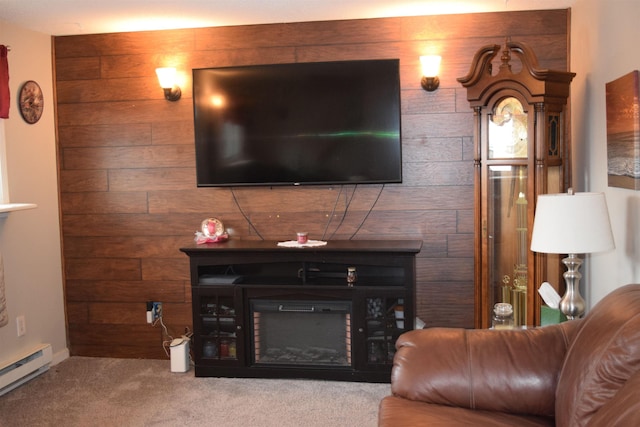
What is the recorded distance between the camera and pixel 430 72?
430 centimetres

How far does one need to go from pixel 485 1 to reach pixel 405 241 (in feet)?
4.99

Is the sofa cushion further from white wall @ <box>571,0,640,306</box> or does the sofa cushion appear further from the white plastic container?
the white plastic container

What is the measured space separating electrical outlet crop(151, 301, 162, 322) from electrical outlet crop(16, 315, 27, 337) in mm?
810

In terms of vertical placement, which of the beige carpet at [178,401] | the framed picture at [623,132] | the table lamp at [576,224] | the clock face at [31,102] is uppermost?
the clock face at [31,102]

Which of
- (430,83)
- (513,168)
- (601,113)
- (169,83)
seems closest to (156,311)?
(169,83)

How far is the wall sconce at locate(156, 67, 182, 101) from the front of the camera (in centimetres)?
455

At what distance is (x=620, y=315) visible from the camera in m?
2.26

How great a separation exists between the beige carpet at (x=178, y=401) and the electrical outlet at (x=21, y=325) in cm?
31

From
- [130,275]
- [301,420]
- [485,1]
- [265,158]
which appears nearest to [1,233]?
[130,275]

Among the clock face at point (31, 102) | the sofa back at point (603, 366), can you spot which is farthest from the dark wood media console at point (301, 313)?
the sofa back at point (603, 366)

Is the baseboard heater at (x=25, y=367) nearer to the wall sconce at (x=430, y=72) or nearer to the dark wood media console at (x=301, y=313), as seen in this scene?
the dark wood media console at (x=301, y=313)

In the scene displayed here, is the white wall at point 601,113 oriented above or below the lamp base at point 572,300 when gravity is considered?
above

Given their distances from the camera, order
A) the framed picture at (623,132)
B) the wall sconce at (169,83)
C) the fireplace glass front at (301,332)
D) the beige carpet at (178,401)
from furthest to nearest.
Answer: the wall sconce at (169,83) → the fireplace glass front at (301,332) → the beige carpet at (178,401) → the framed picture at (623,132)

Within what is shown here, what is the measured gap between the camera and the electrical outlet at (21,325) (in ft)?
14.5
